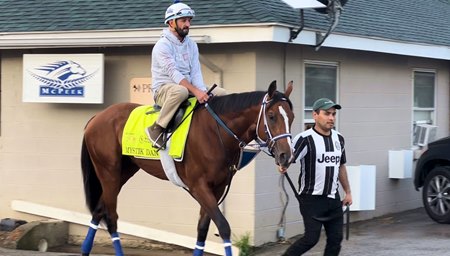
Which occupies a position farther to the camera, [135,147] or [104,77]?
[104,77]

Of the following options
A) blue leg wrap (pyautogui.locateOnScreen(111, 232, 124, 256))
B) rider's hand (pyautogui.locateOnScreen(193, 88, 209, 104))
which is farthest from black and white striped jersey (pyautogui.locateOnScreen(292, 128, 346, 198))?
blue leg wrap (pyautogui.locateOnScreen(111, 232, 124, 256))

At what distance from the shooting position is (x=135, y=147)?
8.99 meters

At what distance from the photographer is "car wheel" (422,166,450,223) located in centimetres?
1264

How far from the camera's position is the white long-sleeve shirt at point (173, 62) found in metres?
8.45

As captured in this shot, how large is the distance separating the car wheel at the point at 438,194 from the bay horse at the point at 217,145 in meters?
5.40

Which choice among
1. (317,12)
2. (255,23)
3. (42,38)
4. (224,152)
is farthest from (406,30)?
(224,152)

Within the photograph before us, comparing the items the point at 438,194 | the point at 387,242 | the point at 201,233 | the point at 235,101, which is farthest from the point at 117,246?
the point at 438,194

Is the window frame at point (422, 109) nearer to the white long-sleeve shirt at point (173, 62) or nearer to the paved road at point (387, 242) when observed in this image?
the paved road at point (387, 242)

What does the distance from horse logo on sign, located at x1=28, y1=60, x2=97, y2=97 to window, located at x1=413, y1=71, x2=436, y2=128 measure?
6210 mm

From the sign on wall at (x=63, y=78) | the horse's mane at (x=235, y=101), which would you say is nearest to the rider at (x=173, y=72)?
the horse's mane at (x=235, y=101)

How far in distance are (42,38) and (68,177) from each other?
2.04 m

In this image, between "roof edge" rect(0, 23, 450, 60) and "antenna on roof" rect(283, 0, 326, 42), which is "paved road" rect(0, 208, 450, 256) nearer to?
"roof edge" rect(0, 23, 450, 60)

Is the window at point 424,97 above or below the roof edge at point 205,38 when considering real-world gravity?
below

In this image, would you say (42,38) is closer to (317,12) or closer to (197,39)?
(197,39)
